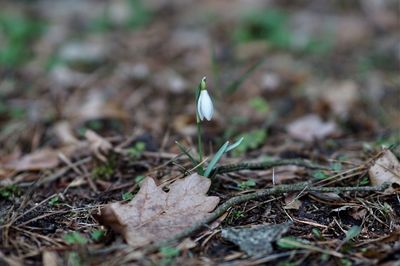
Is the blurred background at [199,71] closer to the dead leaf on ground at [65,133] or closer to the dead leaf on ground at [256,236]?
the dead leaf on ground at [65,133]

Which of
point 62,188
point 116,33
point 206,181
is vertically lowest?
point 62,188

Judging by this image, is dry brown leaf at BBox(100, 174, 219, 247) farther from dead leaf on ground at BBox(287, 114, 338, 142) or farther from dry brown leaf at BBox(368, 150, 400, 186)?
dead leaf on ground at BBox(287, 114, 338, 142)

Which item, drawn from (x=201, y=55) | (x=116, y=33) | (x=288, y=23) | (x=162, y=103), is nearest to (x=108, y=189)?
(x=162, y=103)

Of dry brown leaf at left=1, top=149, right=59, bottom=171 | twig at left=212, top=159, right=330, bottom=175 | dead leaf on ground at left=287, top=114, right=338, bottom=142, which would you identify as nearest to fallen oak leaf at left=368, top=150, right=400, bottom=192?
twig at left=212, top=159, right=330, bottom=175

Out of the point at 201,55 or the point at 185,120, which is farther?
the point at 201,55

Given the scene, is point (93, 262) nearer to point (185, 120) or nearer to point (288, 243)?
point (288, 243)

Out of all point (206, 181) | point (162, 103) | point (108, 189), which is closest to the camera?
point (206, 181)

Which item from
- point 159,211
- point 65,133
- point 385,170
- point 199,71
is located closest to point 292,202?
point 385,170
